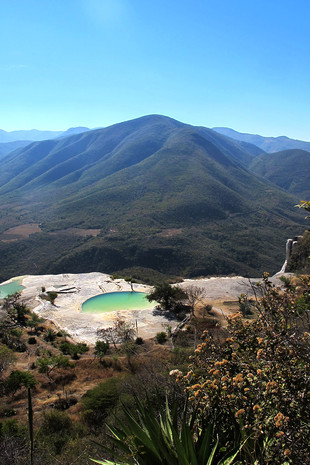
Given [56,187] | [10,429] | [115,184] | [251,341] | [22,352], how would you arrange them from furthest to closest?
[56,187]
[115,184]
[22,352]
[10,429]
[251,341]

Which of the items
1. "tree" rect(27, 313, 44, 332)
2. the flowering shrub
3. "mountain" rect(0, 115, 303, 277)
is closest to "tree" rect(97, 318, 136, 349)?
"tree" rect(27, 313, 44, 332)

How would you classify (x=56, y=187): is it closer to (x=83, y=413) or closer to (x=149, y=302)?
(x=149, y=302)

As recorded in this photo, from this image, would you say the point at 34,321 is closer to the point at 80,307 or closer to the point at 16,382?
the point at 80,307

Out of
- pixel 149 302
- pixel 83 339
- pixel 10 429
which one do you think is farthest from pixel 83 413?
pixel 149 302

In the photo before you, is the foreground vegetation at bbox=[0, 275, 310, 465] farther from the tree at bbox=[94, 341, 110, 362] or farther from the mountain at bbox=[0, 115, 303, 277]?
the mountain at bbox=[0, 115, 303, 277]

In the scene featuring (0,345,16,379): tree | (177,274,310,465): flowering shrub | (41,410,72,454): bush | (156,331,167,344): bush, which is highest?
(177,274,310,465): flowering shrub

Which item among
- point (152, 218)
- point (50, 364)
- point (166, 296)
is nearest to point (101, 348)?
point (50, 364)

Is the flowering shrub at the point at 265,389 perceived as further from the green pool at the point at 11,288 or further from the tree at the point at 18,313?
the green pool at the point at 11,288
